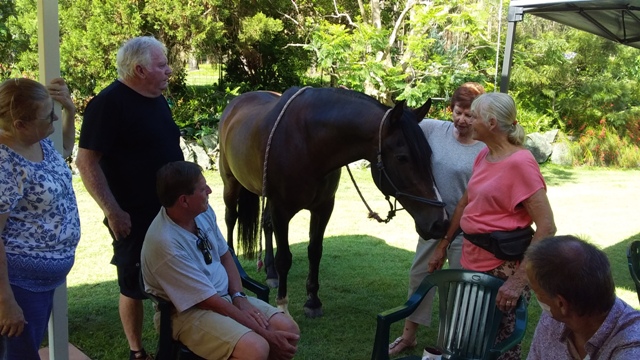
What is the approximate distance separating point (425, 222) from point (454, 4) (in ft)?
32.0

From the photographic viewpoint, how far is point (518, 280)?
7.67 ft

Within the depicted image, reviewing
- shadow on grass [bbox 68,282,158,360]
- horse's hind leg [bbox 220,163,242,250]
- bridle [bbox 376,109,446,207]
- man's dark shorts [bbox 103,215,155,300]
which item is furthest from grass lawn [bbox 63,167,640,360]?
bridle [bbox 376,109,446,207]

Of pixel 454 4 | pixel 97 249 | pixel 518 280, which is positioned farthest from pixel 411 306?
pixel 454 4

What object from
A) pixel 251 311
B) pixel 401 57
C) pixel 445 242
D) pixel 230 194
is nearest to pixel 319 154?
pixel 445 242

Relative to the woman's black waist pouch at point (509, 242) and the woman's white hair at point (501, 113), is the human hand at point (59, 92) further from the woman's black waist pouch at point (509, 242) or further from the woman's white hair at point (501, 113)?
the woman's black waist pouch at point (509, 242)

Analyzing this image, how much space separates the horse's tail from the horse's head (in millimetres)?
2122

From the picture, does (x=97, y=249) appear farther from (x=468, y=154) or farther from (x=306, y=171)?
(x=468, y=154)

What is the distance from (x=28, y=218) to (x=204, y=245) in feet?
2.34

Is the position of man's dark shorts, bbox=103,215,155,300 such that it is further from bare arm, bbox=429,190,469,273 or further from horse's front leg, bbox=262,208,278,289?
horse's front leg, bbox=262,208,278,289

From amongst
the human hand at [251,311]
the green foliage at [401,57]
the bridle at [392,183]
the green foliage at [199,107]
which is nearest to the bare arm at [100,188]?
the human hand at [251,311]

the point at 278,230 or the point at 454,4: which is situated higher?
the point at 454,4

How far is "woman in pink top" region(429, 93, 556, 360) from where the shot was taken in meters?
2.33

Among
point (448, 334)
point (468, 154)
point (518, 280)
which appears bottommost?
point (448, 334)

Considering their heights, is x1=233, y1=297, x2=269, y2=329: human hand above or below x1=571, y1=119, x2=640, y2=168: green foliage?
above
